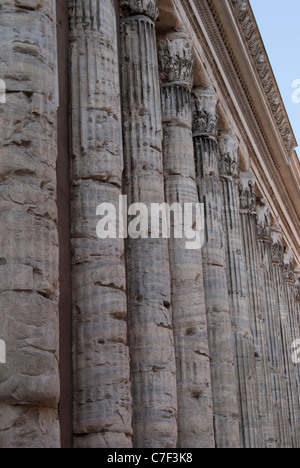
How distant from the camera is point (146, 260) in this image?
10.2 m

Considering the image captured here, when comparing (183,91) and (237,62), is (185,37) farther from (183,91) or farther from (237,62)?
(237,62)

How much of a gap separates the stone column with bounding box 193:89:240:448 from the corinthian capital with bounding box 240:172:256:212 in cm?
315

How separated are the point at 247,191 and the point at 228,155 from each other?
5.78 ft

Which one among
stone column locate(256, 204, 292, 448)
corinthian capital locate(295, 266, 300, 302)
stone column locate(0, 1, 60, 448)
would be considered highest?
corinthian capital locate(295, 266, 300, 302)

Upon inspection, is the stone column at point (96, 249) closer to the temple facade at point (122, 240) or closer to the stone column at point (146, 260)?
the temple facade at point (122, 240)

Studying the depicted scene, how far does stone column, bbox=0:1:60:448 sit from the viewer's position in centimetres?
681

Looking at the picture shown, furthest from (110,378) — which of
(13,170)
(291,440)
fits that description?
(291,440)

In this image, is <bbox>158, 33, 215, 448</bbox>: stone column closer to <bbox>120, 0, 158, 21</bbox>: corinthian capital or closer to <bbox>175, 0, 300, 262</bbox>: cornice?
<bbox>175, 0, 300, 262</bbox>: cornice

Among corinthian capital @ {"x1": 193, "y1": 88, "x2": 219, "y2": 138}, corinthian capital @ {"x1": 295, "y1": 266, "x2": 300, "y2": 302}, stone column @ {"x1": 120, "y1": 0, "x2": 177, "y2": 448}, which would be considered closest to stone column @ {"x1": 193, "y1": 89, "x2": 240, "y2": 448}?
corinthian capital @ {"x1": 193, "y1": 88, "x2": 219, "y2": 138}

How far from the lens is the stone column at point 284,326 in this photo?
20.6m

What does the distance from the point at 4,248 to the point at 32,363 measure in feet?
3.19

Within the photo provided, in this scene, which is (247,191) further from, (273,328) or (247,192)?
(273,328)

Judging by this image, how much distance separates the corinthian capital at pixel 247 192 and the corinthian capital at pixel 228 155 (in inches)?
40.8

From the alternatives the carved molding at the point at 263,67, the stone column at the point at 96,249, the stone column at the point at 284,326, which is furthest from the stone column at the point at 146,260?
the stone column at the point at 284,326
